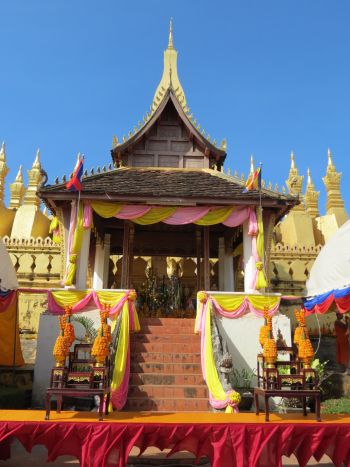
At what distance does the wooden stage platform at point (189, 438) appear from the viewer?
17.3 feet

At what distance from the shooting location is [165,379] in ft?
29.5

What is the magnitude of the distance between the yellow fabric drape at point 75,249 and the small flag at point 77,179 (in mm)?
638

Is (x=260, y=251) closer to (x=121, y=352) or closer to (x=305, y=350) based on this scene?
(x=121, y=352)

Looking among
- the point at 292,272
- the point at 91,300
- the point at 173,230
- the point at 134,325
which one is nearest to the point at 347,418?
the point at 134,325

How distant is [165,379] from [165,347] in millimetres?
1043

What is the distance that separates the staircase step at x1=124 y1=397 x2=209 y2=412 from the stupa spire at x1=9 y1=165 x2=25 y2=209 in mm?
19701

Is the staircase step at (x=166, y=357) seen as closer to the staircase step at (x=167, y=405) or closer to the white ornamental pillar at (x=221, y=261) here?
the staircase step at (x=167, y=405)

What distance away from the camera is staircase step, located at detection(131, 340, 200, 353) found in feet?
32.4

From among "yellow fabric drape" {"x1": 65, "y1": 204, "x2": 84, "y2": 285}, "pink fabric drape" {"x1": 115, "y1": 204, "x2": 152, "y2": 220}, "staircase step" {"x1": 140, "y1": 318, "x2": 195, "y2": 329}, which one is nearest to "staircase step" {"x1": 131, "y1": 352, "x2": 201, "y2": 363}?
"staircase step" {"x1": 140, "y1": 318, "x2": 195, "y2": 329}

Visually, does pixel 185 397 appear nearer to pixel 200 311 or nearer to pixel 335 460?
pixel 200 311

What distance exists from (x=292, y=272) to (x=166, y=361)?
34.0 ft

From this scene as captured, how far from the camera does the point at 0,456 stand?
6.00 m

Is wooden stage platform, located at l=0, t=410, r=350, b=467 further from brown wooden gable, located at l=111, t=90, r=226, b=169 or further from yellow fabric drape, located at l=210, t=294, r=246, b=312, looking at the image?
brown wooden gable, located at l=111, t=90, r=226, b=169

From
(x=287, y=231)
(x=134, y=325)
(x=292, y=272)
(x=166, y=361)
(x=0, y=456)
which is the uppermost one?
(x=287, y=231)
